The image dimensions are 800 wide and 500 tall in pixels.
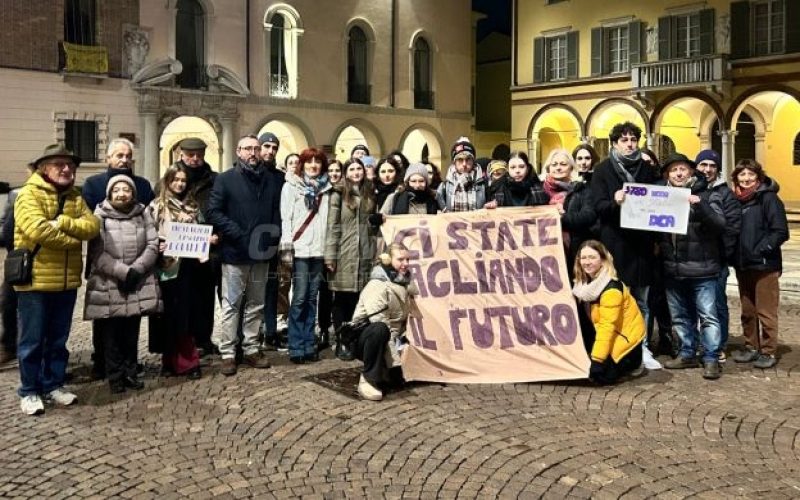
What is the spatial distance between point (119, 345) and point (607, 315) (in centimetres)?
423

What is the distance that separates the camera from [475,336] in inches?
276

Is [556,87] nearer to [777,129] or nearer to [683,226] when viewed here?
[777,129]

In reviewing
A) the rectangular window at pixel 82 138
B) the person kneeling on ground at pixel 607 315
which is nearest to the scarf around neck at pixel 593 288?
the person kneeling on ground at pixel 607 315

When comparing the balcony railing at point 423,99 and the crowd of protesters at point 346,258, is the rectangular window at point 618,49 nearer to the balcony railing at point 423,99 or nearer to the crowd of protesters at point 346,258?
the balcony railing at point 423,99

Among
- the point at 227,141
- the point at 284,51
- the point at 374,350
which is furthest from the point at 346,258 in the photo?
the point at 284,51

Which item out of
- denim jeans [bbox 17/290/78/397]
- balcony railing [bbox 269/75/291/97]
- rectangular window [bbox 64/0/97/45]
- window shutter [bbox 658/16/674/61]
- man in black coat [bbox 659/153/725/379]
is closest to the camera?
denim jeans [bbox 17/290/78/397]

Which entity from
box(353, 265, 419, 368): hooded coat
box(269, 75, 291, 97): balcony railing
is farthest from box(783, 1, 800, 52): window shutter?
box(353, 265, 419, 368): hooded coat

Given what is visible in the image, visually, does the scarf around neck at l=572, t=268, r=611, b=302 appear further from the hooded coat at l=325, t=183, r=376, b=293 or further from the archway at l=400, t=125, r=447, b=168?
the archway at l=400, t=125, r=447, b=168

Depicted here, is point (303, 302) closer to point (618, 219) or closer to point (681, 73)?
point (618, 219)

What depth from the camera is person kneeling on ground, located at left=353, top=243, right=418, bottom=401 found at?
6.41 m

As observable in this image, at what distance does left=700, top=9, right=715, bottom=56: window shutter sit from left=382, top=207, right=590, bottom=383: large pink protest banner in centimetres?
2370

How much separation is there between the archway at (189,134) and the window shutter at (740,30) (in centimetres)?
1840

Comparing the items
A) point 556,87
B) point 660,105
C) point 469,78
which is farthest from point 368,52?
point 660,105

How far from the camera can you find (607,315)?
6.81m
